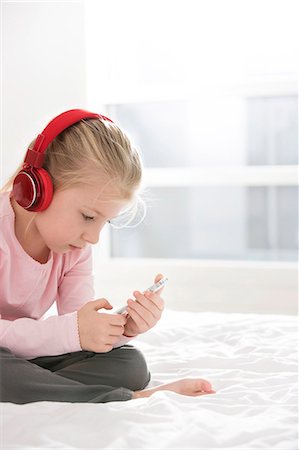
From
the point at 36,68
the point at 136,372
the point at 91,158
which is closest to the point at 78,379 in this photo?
the point at 136,372

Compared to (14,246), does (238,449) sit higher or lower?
lower

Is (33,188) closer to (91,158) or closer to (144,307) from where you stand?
(91,158)

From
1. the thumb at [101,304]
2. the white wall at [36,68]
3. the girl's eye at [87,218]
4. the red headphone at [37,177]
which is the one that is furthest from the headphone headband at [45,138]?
the white wall at [36,68]

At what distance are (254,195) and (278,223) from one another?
0.63 feet

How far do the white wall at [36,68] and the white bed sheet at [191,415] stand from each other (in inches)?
73.1

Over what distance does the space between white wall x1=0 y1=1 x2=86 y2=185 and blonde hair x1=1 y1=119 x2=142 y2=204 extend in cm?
173

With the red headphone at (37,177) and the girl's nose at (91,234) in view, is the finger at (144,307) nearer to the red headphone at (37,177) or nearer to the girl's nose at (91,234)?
the girl's nose at (91,234)

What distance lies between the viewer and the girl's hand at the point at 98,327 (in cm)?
131

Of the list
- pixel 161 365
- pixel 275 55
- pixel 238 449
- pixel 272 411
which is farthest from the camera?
pixel 275 55

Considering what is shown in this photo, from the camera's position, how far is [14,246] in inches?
58.7

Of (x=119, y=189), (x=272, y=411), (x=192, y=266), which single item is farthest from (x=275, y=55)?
(x=272, y=411)

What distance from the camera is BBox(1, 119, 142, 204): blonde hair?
142 centimetres

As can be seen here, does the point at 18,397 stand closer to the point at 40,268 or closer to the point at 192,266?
the point at 40,268

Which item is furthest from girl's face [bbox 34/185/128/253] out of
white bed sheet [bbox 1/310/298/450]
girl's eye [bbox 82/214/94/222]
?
white bed sheet [bbox 1/310/298/450]
